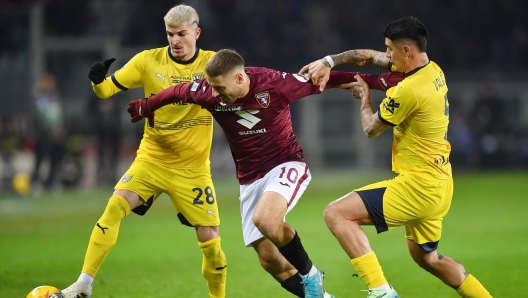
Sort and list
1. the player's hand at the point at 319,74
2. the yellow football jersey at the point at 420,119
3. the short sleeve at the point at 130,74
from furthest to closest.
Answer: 1. the short sleeve at the point at 130,74
2. the player's hand at the point at 319,74
3. the yellow football jersey at the point at 420,119

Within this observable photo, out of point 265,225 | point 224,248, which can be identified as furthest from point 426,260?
point 224,248

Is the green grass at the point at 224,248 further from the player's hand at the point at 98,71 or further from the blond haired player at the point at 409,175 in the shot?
the player's hand at the point at 98,71

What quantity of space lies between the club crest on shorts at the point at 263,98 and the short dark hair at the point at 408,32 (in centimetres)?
112

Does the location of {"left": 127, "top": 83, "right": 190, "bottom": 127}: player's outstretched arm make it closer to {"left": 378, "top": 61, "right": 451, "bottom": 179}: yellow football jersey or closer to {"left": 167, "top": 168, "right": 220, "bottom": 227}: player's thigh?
{"left": 167, "top": 168, "right": 220, "bottom": 227}: player's thigh

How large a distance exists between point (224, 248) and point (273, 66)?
1476cm

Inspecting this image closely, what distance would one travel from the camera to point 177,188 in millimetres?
7254

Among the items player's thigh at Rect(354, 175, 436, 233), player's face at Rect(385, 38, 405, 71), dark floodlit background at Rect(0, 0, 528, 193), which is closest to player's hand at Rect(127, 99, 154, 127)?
player's thigh at Rect(354, 175, 436, 233)

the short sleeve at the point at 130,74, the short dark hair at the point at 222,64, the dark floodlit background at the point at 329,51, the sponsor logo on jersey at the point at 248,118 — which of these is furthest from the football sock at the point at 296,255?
the dark floodlit background at the point at 329,51

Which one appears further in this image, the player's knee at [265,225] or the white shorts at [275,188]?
the white shorts at [275,188]

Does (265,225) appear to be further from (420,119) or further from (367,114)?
Answer: (420,119)

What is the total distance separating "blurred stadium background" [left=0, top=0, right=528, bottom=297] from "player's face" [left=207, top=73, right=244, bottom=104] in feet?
42.5

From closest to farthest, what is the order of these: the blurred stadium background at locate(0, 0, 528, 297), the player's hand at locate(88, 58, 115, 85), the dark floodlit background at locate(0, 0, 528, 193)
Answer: the player's hand at locate(88, 58, 115, 85) < the blurred stadium background at locate(0, 0, 528, 297) < the dark floodlit background at locate(0, 0, 528, 193)

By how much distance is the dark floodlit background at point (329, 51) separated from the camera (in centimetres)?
2244

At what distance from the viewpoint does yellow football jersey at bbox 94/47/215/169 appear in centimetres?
734
